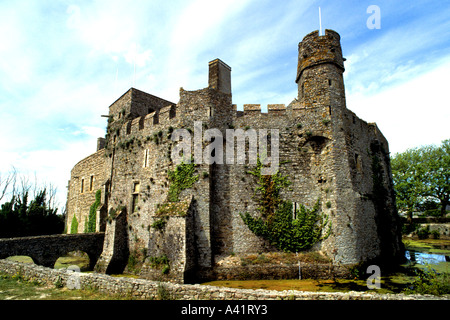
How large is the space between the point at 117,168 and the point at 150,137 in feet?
14.4

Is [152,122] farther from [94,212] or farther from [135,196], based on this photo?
[94,212]

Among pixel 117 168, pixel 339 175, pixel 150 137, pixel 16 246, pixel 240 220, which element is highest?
pixel 150 137

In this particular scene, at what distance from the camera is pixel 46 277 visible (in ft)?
34.0

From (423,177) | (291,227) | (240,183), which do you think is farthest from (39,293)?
(423,177)

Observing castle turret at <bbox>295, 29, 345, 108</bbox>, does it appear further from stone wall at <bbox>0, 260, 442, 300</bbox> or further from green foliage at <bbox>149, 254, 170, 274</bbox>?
green foliage at <bbox>149, 254, 170, 274</bbox>

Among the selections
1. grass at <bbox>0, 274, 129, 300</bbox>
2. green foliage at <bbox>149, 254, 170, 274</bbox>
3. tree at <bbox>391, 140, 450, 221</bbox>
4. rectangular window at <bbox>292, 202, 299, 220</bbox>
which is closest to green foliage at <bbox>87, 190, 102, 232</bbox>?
grass at <bbox>0, 274, 129, 300</bbox>

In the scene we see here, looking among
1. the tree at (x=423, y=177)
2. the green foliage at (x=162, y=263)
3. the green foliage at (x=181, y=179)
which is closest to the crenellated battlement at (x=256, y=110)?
the green foliage at (x=181, y=179)

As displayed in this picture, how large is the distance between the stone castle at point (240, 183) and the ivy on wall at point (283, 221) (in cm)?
38

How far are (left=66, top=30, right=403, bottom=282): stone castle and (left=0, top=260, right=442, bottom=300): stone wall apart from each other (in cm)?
338

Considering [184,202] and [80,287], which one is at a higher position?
[184,202]

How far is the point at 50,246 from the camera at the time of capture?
1506 cm
